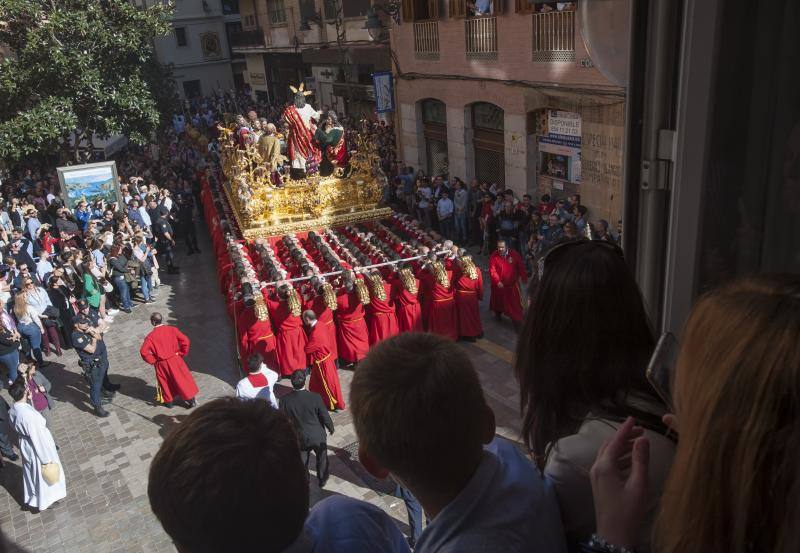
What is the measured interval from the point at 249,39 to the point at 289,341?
33.1m

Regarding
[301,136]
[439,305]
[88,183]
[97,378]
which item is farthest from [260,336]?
[88,183]

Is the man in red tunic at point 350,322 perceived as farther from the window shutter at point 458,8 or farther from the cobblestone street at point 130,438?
the window shutter at point 458,8

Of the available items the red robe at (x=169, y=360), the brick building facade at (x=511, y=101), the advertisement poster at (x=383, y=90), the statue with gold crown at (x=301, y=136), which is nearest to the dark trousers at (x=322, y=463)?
the red robe at (x=169, y=360)

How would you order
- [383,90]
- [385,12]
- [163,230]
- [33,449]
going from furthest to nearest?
[383,90]
[385,12]
[163,230]
[33,449]

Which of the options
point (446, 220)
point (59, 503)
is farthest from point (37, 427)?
point (446, 220)

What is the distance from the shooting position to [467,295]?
9492 mm

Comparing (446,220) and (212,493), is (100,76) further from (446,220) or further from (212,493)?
(212,493)

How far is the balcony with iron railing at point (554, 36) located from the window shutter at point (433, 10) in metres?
4.29

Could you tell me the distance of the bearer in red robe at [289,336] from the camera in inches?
333

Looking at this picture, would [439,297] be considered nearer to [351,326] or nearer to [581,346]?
[351,326]

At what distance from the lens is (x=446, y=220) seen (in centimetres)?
1473

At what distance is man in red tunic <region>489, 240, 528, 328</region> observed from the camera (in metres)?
9.88

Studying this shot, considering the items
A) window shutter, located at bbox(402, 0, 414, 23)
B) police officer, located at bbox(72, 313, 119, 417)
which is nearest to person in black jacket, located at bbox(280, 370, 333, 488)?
police officer, located at bbox(72, 313, 119, 417)

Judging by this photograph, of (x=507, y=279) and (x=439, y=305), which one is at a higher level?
(x=507, y=279)
